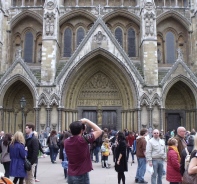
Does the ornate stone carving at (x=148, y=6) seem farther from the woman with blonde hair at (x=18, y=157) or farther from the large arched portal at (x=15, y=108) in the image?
the woman with blonde hair at (x=18, y=157)

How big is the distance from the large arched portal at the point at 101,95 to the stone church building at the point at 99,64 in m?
0.08

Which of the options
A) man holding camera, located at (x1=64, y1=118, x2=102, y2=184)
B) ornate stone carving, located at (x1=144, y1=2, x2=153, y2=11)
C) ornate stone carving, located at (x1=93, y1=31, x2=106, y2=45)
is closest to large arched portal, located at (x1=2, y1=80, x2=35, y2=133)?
ornate stone carving, located at (x1=93, y1=31, x2=106, y2=45)

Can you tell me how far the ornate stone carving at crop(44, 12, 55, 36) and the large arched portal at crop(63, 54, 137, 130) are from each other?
3566 mm

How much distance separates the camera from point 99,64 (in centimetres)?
2405

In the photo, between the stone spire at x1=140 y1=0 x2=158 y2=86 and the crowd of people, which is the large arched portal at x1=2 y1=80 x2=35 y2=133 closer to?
the stone spire at x1=140 y1=0 x2=158 y2=86

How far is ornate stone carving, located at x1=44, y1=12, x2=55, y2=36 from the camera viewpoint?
2273 centimetres

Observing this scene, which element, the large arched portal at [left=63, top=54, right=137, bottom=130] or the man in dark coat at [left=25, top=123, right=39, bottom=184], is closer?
the man in dark coat at [left=25, top=123, right=39, bottom=184]

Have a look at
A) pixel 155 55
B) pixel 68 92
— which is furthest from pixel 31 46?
pixel 155 55

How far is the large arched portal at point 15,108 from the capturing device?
23266mm

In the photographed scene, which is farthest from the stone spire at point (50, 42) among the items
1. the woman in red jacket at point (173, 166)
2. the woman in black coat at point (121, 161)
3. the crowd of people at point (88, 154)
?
the woman in red jacket at point (173, 166)

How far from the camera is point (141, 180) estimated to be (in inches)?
368

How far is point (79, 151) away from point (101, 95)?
2012 centimetres

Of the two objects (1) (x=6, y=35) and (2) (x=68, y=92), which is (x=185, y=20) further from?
(1) (x=6, y=35)

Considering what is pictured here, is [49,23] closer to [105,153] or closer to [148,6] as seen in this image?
[148,6]
